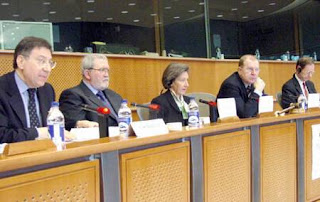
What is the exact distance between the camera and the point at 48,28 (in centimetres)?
366

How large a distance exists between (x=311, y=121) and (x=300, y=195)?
17.8 inches

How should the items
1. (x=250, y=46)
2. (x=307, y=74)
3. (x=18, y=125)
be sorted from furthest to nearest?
(x=250, y=46)
(x=307, y=74)
(x=18, y=125)

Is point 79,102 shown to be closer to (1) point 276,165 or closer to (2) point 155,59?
(1) point 276,165

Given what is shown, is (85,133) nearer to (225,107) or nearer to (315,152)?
(225,107)

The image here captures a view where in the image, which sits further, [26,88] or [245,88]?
[245,88]

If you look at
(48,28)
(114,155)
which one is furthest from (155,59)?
(114,155)

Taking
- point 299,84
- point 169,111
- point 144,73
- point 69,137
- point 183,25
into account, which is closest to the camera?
point 69,137

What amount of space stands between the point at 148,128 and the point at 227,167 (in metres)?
0.51

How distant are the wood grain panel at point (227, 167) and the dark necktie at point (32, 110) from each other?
30.8 inches

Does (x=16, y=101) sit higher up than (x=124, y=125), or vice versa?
(x=16, y=101)

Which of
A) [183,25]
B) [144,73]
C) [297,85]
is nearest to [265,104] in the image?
[297,85]

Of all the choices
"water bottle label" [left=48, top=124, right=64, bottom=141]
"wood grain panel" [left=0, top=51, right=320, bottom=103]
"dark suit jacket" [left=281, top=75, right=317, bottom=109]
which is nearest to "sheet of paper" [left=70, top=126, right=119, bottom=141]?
"water bottle label" [left=48, top=124, right=64, bottom=141]

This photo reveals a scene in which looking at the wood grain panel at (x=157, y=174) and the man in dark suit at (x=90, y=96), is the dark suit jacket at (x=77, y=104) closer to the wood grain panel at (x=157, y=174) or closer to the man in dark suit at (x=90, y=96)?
the man in dark suit at (x=90, y=96)

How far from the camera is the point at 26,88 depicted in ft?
6.07
